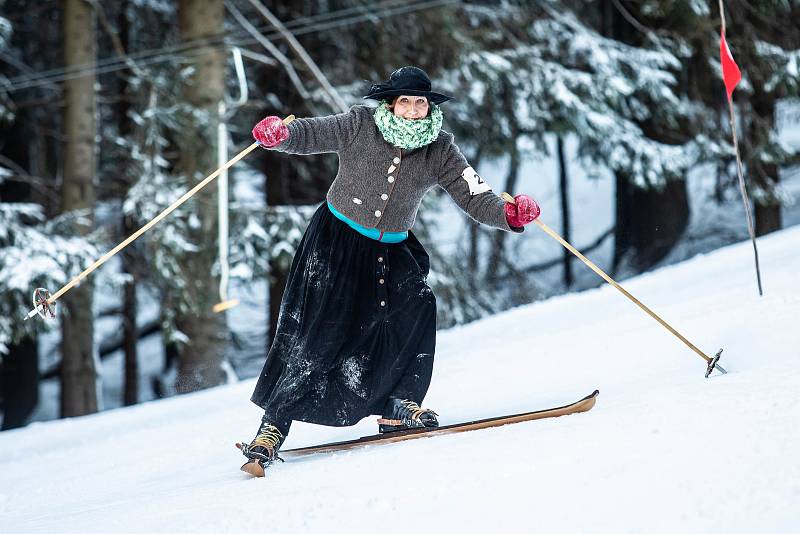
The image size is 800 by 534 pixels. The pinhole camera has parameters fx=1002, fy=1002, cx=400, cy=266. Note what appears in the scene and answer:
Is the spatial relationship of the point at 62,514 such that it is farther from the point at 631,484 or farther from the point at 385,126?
the point at 631,484

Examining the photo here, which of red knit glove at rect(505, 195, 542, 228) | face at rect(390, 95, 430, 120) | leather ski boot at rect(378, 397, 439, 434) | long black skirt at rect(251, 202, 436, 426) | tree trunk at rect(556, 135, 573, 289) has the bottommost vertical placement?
tree trunk at rect(556, 135, 573, 289)

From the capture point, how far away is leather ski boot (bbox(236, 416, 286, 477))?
147 inches

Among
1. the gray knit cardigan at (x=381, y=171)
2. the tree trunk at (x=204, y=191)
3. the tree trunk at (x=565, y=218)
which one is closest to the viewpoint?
the gray knit cardigan at (x=381, y=171)

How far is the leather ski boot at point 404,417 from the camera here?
155 inches

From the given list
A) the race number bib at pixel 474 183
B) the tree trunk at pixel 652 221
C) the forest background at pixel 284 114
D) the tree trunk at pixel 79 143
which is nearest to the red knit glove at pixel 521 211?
the race number bib at pixel 474 183

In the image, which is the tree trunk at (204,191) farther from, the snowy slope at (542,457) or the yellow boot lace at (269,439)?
the yellow boot lace at (269,439)

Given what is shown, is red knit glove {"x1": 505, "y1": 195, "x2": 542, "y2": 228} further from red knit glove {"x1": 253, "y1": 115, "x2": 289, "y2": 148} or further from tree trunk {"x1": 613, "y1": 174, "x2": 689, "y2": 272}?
tree trunk {"x1": 613, "y1": 174, "x2": 689, "y2": 272}

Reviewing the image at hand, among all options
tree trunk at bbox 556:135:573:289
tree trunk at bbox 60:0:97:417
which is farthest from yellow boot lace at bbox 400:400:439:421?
tree trunk at bbox 556:135:573:289

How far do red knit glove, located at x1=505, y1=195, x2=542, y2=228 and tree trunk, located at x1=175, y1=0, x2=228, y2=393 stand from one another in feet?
21.0

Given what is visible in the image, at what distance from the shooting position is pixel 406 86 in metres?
3.80

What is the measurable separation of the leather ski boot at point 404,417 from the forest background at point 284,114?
4906 millimetres

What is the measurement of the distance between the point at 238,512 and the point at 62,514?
1023mm

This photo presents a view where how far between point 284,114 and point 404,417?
7987mm

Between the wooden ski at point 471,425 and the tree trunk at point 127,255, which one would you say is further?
the tree trunk at point 127,255
